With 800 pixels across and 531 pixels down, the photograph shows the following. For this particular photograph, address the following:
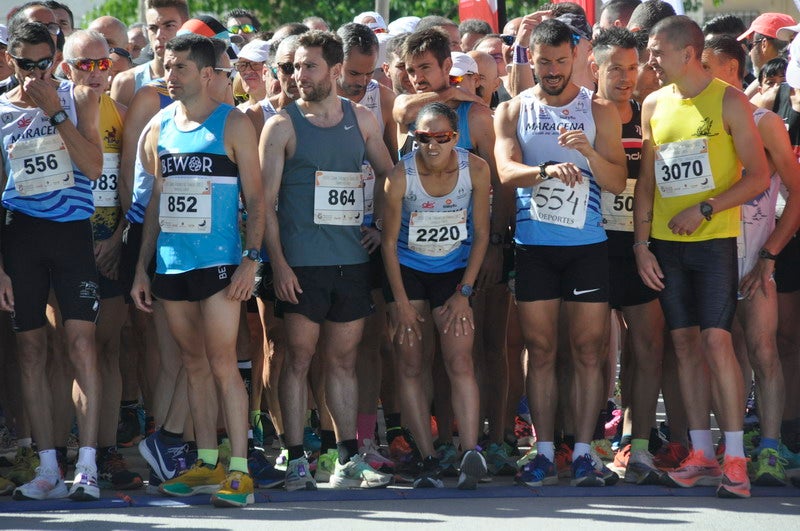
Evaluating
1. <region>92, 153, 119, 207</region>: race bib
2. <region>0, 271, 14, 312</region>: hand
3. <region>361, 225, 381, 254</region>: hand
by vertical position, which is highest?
<region>92, 153, 119, 207</region>: race bib

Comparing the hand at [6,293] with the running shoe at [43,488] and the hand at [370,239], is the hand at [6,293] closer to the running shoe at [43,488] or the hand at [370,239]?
the running shoe at [43,488]

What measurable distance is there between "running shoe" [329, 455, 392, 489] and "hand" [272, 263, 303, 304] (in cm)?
91

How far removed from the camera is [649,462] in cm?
730

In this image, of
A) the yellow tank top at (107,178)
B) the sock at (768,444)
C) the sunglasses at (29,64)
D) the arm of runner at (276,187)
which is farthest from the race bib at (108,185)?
the sock at (768,444)

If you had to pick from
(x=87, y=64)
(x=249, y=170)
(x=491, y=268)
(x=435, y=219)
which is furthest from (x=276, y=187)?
(x=87, y=64)

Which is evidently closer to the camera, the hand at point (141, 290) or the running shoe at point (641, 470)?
the hand at point (141, 290)

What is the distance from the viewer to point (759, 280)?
730cm

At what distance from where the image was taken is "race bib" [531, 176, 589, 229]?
716 cm

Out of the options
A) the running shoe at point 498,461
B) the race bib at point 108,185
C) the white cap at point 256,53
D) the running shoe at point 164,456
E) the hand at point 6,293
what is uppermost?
the white cap at point 256,53

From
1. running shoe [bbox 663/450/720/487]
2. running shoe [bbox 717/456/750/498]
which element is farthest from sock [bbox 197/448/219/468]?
running shoe [bbox 717/456/750/498]

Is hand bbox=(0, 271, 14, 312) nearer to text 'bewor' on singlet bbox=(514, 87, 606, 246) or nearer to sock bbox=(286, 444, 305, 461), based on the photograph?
sock bbox=(286, 444, 305, 461)

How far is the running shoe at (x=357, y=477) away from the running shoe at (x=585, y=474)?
969 millimetres

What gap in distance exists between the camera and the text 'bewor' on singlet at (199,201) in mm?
6844

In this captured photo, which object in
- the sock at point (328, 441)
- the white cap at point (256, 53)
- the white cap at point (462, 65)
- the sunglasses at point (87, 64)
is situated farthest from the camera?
the white cap at point (256, 53)
